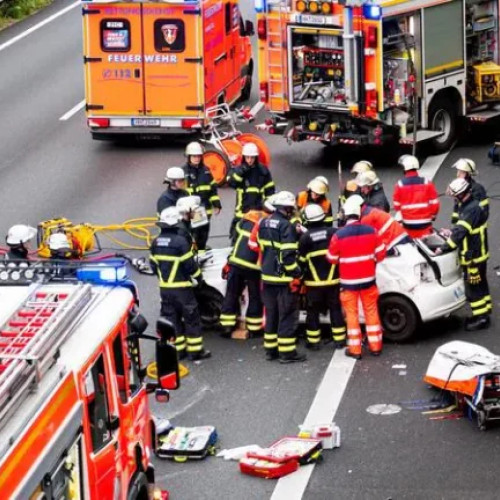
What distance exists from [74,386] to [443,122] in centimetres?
1485

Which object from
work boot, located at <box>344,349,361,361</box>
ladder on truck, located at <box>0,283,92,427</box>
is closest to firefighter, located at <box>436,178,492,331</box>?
work boot, located at <box>344,349,361,361</box>

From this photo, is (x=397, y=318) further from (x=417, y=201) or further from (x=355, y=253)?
(x=417, y=201)

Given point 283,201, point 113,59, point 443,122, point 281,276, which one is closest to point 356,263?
point 281,276

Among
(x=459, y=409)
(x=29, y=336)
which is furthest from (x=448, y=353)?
(x=29, y=336)

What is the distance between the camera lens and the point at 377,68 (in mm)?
20688

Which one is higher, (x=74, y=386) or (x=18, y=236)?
(x=74, y=386)

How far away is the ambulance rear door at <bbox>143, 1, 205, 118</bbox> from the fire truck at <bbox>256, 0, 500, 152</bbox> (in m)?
1.25

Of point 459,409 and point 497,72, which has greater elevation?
point 497,72

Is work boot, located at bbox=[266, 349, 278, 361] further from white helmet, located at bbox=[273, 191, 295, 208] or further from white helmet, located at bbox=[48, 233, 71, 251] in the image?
white helmet, located at bbox=[48, 233, 71, 251]

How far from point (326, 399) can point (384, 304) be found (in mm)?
1619

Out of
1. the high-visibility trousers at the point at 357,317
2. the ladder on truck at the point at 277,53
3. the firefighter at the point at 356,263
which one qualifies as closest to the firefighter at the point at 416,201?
the firefighter at the point at 356,263

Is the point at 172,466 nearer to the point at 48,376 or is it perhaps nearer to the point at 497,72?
the point at 48,376

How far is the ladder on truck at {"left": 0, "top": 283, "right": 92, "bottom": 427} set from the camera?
793 centimetres

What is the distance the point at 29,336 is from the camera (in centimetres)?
862
